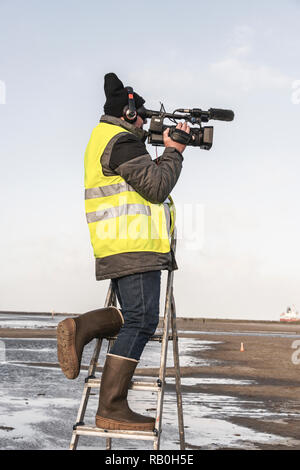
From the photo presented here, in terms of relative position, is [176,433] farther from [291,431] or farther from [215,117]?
[215,117]

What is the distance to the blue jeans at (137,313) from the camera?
4.50 m

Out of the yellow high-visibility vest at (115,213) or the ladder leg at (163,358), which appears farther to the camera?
the yellow high-visibility vest at (115,213)

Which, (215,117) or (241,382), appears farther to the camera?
(241,382)

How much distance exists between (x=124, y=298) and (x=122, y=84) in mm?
1678

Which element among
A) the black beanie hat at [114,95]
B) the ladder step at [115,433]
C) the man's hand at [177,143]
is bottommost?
the ladder step at [115,433]

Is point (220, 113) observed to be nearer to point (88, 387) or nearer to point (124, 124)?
point (124, 124)

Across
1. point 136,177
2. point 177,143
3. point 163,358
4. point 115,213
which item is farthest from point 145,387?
point 177,143

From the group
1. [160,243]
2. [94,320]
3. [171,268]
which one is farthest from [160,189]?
[94,320]

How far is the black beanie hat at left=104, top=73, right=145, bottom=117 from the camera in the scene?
16.0 ft

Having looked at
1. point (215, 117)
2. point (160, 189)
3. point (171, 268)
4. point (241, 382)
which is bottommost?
point (241, 382)

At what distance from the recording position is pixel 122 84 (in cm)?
495

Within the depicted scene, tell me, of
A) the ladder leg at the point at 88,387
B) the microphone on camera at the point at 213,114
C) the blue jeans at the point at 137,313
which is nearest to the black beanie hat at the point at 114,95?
the microphone on camera at the point at 213,114

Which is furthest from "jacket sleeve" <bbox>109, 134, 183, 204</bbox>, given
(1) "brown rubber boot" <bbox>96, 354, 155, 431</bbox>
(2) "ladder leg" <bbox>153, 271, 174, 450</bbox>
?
(1) "brown rubber boot" <bbox>96, 354, 155, 431</bbox>

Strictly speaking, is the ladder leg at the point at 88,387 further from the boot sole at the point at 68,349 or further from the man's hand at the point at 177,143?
the man's hand at the point at 177,143
